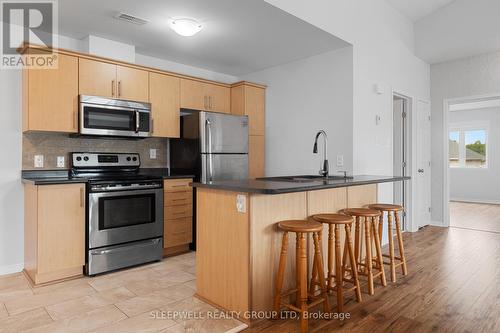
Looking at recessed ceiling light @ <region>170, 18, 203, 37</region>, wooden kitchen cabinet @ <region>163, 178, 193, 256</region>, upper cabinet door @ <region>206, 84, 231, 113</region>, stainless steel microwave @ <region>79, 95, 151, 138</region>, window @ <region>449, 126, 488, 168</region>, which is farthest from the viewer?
window @ <region>449, 126, 488, 168</region>

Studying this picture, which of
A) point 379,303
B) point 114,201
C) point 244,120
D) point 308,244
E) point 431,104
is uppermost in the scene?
point 431,104

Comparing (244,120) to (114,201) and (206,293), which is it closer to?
(114,201)

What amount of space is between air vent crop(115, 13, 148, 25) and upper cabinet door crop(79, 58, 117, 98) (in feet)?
1.79

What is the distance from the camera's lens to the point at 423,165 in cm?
556

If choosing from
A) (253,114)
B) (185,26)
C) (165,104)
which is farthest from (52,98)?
(253,114)

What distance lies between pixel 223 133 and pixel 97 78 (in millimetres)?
1540

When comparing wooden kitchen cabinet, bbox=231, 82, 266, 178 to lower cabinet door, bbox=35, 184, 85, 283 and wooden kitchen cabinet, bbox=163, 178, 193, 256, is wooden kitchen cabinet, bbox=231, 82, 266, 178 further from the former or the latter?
lower cabinet door, bbox=35, 184, 85, 283

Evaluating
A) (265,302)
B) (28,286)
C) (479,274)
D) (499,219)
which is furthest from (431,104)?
(28,286)

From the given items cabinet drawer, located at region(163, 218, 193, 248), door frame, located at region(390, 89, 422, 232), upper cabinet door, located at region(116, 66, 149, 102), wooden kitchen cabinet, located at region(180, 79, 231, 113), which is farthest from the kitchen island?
door frame, located at region(390, 89, 422, 232)

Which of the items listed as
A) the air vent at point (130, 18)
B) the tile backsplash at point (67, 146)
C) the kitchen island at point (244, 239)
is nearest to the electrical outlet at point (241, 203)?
the kitchen island at point (244, 239)

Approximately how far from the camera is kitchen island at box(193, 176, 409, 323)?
2254mm

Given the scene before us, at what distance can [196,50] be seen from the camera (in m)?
4.21

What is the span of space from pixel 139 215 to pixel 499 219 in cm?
627

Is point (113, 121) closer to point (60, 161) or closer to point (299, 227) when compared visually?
point (60, 161)
